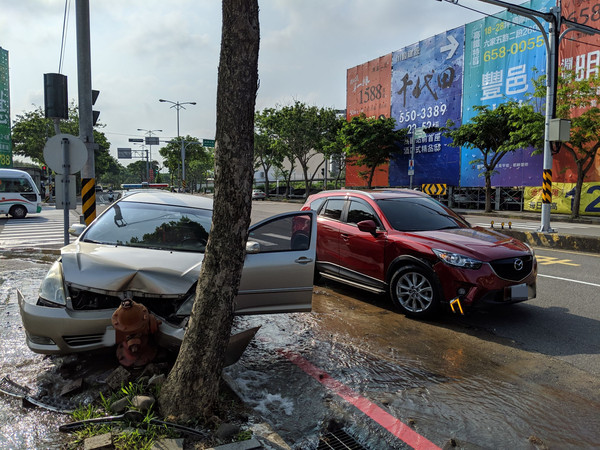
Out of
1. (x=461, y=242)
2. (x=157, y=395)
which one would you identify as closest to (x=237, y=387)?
(x=157, y=395)

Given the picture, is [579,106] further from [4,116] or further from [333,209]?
[4,116]

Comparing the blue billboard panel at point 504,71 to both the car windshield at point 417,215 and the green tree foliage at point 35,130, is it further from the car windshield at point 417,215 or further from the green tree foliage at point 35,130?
the green tree foliage at point 35,130

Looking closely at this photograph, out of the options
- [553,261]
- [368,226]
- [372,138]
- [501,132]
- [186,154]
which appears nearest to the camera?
[368,226]

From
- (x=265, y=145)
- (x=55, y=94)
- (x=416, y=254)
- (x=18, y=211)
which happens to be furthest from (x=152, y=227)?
(x=265, y=145)

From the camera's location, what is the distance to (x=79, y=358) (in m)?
3.99

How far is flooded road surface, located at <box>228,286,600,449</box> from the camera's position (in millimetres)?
2973

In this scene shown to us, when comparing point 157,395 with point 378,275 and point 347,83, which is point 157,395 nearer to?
point 378,275

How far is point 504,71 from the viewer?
25.5 m

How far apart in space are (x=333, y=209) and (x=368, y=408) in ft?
13.0

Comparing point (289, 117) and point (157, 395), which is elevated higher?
point (289, 117)

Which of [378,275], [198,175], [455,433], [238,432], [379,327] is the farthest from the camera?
[198,175]

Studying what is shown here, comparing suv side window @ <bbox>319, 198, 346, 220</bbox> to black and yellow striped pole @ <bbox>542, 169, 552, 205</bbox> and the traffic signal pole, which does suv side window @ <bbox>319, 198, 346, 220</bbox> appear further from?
black and yellow striped pole @ <bbox>542, 169, 552, 205</bbox>

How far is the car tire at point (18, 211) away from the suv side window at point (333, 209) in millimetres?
19286

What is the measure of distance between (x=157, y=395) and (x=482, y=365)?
2820 millimetres
